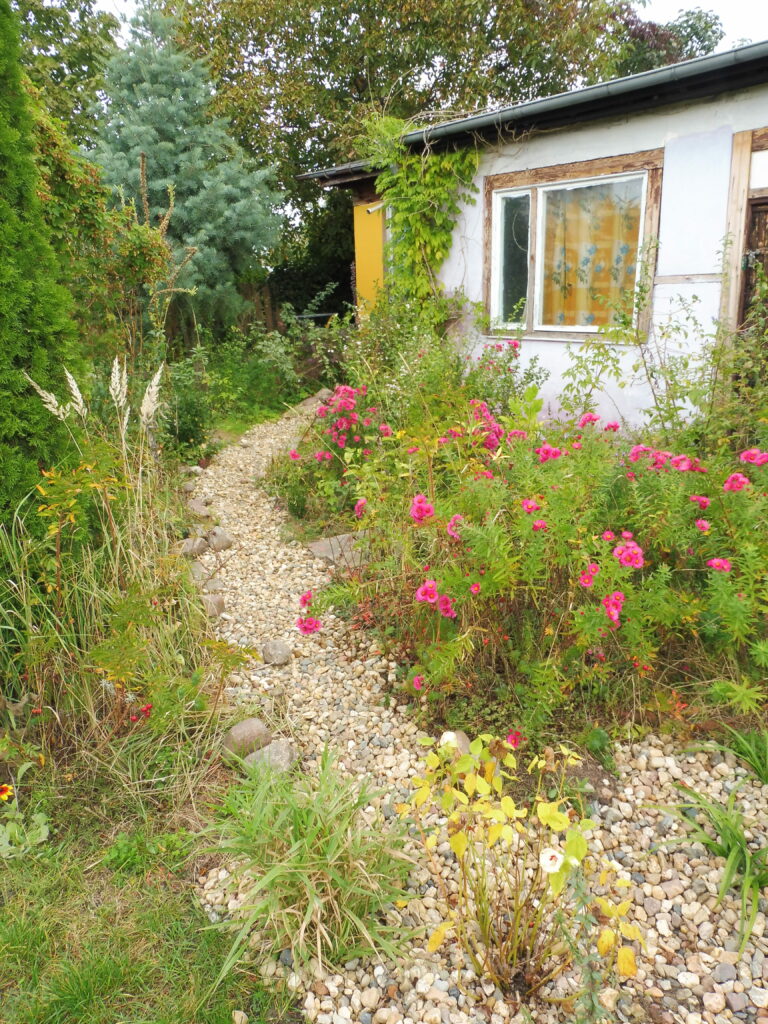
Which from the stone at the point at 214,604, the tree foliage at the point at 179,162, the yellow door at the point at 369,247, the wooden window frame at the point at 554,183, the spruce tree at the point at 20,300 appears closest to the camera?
the spruce tree at the point at 20,300

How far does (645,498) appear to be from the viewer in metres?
2.66

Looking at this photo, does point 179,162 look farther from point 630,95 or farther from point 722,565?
point 722,565

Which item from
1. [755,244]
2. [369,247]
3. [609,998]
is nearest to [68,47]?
[369,247]

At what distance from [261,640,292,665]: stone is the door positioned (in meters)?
4.15

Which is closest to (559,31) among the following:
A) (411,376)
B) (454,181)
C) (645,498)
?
(454,181)

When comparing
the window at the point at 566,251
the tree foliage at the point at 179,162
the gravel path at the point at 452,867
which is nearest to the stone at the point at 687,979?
the gravel path at the point at 452,867

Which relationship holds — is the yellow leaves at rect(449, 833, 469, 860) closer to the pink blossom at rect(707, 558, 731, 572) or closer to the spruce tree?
the pink blossom at rect(707, 558, 731, 572)

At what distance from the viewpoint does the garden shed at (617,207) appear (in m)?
5.04

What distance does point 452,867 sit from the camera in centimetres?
217

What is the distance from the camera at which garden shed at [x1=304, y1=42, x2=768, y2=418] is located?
16.5 feet

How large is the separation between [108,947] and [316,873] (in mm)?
625

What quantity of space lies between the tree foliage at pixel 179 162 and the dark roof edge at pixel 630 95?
3.47 meters

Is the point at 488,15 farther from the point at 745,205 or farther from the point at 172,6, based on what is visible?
the point at 745,205

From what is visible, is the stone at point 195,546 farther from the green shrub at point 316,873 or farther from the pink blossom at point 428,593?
the green shrub at point 316,873
